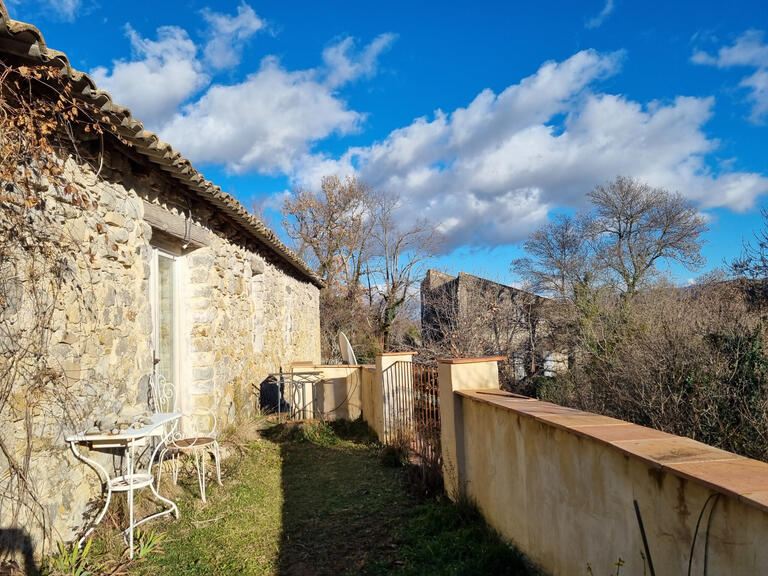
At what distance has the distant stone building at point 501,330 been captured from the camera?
10.9 metres

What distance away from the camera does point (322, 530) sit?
13.3 feet

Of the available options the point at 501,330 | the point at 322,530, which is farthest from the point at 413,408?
the point at 501,330

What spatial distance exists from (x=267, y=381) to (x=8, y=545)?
6.03 metres

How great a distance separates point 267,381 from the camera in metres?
8.82

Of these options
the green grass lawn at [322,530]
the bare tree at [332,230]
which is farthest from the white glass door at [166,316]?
the bare tree at [332,230]

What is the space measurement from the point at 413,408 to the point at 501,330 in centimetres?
669

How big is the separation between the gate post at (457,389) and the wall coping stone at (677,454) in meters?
1.05

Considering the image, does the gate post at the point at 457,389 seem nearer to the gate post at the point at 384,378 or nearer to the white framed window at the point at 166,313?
the gate post at the point at 384,378

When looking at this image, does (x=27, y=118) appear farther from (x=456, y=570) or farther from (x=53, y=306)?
(x=456, y=570)

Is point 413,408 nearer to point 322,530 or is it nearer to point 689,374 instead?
point 322,530

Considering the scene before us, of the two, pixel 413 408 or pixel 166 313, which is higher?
pixel 166 313

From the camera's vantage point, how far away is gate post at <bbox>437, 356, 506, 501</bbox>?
4047mm

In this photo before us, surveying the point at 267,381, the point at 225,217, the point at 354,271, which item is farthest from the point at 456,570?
the point at 354,271

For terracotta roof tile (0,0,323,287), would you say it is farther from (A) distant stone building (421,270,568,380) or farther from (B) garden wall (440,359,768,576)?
(A) distant stone building (421,270,568,380)
